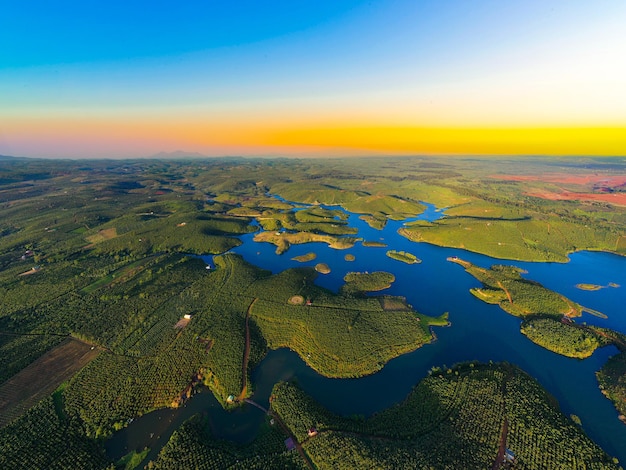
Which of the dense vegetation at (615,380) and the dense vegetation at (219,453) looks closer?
the dense vegetation at (219,453)

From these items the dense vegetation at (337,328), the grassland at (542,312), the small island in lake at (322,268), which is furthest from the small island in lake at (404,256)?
the dense vegetation at (337,328)

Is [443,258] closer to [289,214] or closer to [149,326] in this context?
[289,214]

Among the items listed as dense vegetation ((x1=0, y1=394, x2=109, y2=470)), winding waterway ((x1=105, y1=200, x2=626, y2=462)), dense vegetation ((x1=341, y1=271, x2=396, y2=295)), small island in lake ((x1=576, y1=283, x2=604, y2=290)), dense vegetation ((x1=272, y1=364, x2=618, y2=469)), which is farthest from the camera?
small island in lake ((x1=576, y1=283, x2=604, y2=290))

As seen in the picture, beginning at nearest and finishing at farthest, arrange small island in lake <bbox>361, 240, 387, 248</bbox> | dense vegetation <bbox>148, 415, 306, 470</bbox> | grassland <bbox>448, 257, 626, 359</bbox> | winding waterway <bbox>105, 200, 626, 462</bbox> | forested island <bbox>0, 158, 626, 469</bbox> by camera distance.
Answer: dense vegetation <bbox>148, 415, 306, 470</bbox>
forested island <bbox>0, 158, 626, 469</bbox>
winding waterway <bbox>105, 200, 626, 462</bbox>
grassland <bbox>448, 257, 626, 359</bbox>
small island in lake <bbox>361, 240, 387, 248</bbox>

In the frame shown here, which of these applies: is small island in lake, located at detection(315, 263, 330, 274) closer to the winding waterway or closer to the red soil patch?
the winding waterway

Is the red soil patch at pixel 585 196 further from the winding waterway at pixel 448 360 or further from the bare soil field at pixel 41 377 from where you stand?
the bare soil field at pixel 41 377

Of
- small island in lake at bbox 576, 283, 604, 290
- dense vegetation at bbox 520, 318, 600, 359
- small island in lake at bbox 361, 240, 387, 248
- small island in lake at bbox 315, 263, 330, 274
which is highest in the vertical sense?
small island in lake at bbox 315, 263, 330, 274

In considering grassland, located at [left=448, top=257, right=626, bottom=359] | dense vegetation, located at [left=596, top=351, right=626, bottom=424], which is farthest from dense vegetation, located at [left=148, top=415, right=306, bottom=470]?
grassland, located at [left=448, top=257, right=626, bottom=359]
